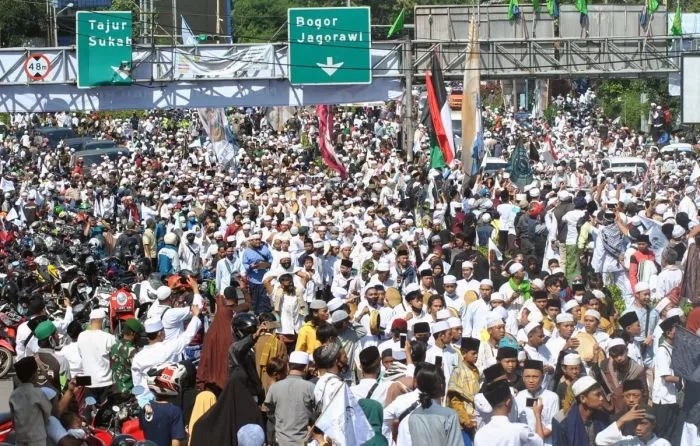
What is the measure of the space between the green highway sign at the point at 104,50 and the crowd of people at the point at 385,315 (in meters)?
2.71

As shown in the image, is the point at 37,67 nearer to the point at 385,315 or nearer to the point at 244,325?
the point at 385,315

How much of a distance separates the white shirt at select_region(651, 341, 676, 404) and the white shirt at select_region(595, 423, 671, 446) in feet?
8.32

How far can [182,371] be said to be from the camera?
10.4 m

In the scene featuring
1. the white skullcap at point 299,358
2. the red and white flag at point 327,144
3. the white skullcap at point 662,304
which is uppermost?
the white skullcap at point 299,358

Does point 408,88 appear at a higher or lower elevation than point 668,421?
higher

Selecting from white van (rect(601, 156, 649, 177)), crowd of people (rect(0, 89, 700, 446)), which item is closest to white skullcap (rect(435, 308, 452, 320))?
crowd of people (rect(0, 89, 700, 446))

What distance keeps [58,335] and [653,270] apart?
670cm

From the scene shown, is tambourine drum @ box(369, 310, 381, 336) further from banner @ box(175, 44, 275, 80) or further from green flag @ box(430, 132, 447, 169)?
banner @ box(175, 44, 275, 80)

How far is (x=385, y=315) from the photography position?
45.5 ft

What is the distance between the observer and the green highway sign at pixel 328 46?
32.6 m

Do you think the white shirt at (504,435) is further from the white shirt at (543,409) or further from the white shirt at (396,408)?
the white shirt at (543,409)

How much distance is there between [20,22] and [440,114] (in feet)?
179

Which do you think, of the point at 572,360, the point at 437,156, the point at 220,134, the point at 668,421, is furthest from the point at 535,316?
the point at 220,134

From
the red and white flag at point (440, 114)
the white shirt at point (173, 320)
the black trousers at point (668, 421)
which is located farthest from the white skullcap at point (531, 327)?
the red and white flag at point (440, 114)
